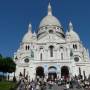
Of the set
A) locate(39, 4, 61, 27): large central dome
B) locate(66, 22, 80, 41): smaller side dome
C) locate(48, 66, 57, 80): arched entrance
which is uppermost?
locate(39, 4, 61, 27): large central dome

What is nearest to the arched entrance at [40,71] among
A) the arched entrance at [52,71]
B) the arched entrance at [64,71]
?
the arched entrance at [52,71]

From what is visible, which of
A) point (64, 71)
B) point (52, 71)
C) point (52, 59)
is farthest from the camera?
point (64, 71)

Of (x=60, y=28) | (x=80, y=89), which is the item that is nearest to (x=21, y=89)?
(x=80, y=89)

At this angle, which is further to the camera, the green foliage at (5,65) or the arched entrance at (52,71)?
the arched entrance at (52,71)

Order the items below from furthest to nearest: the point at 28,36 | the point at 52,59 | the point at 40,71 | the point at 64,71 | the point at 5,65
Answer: the point at 28,36 < the point at 40,71 < the point at 64,71 < the point at 52,59 < the point at 5,65

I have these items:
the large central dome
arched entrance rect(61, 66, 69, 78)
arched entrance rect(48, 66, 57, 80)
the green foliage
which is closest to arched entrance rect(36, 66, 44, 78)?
arched entrance rect(48, 66, 57, 80)

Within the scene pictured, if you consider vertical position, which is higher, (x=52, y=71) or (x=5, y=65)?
(x=5, y=65)

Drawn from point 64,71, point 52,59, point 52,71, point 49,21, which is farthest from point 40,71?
point 49,21

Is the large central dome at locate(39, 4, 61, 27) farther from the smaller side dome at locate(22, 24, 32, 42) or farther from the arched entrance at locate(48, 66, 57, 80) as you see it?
the arched entrance at locate(48, 66, 57, 80)

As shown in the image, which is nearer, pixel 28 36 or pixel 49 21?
pixel 28 36

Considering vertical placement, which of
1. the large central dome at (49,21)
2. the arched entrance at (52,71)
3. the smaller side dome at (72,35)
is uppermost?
the large central dome at (49,21)

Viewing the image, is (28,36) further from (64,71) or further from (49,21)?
(64,71)

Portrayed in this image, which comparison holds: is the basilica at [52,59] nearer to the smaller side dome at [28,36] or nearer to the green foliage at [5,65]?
the smaller side dome at [28,36]

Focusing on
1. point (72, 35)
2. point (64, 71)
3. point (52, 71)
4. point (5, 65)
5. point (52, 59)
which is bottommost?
point (52, 71)
